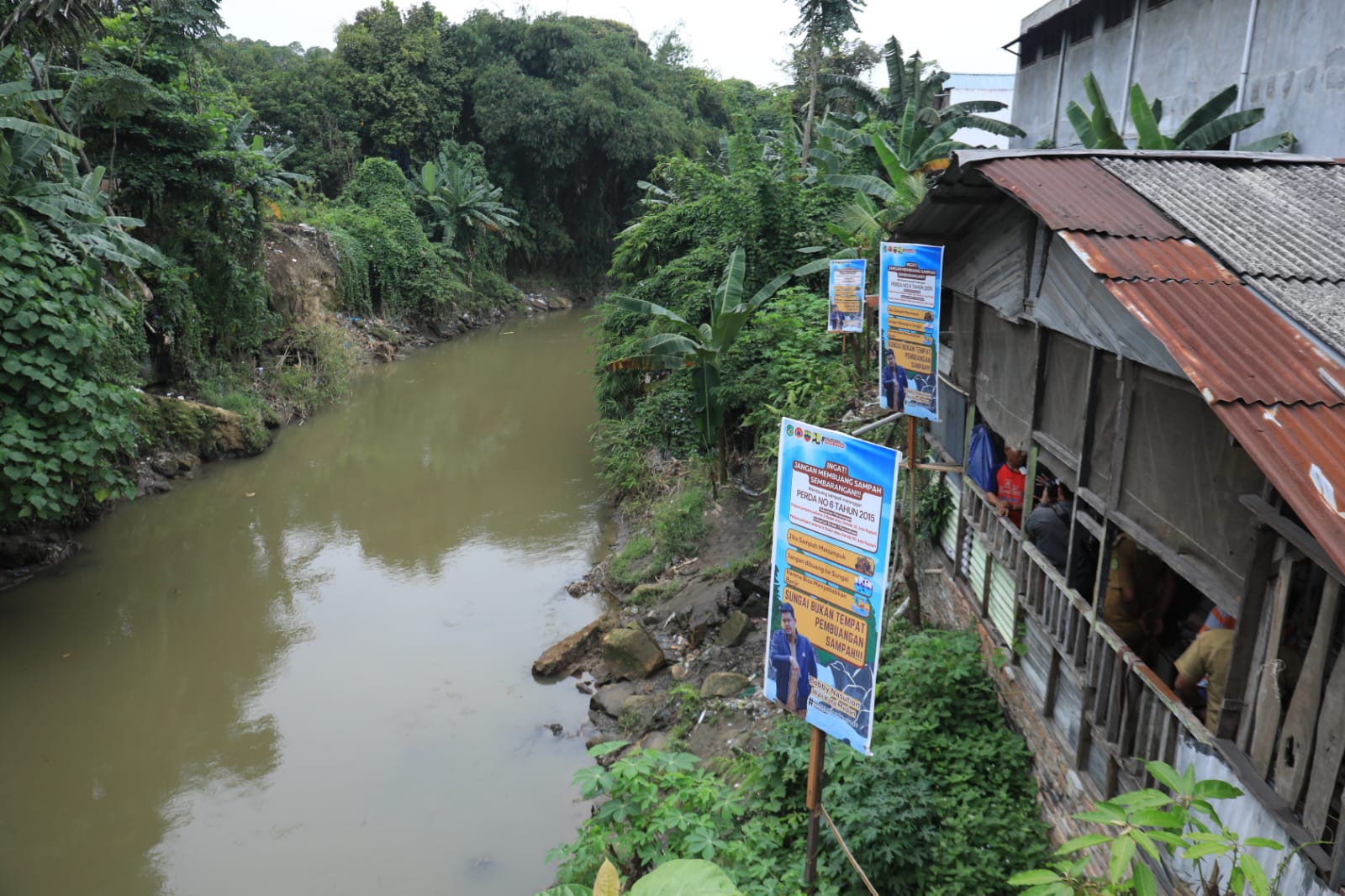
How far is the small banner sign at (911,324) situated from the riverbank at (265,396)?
26.9ft

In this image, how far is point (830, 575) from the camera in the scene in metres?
3.55

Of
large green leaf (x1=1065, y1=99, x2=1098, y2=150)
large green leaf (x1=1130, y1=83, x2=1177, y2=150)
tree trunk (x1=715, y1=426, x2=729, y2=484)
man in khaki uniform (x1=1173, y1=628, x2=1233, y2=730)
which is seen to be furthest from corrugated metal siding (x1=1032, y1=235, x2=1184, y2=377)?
tree trunk (x1=715, y1=426, x2=729, y2=484)

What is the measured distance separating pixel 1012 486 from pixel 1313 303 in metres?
2.45

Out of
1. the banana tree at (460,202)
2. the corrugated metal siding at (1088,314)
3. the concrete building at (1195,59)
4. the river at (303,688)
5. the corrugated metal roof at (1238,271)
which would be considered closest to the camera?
the corrugated metal roof at (1238,271)

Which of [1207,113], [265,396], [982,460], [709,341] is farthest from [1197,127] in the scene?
[265,396]

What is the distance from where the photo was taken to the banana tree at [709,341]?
10.8 metres

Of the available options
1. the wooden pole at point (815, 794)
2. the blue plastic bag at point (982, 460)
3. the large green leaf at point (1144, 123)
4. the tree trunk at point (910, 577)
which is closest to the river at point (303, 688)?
the tree trunk at point (910, 577)

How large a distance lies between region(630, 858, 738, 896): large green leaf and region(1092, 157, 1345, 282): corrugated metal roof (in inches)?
120

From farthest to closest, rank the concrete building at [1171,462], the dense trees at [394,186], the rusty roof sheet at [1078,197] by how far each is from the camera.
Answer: the dense trees at [394,186] < the rusty roof sheet at [1078,197] < the concrete building at [1171,462]

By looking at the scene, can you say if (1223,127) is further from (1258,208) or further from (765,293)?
(1258,208)

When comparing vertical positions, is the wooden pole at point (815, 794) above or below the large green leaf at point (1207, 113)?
below

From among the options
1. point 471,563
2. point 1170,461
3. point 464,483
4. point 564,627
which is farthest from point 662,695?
point 464,483

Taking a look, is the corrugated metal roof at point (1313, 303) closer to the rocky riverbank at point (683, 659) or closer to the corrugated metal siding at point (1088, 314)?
the corrugated metal siding at point (1088, 314)

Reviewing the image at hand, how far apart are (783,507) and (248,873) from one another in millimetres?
5429
